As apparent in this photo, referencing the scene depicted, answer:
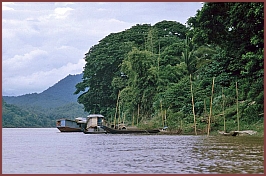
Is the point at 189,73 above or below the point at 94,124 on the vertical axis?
above

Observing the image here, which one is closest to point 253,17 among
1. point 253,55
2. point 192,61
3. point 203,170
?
point 253,55

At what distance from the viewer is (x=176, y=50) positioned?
3969 cm

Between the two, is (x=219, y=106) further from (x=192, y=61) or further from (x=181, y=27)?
(x=181, y=27)

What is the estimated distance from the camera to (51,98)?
126188 millimetres

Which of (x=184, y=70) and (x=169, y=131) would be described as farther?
(x=184, y=70)

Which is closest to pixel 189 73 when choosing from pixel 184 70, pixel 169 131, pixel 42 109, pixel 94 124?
pixel 184 70

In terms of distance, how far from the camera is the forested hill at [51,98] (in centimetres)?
11475

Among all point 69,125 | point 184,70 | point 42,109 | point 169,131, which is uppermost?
point 184,70

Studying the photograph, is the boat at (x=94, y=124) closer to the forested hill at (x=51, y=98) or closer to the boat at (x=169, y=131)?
the boat at (x=169, y=131)

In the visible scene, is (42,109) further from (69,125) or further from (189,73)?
(189,73)

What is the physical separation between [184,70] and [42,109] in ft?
228

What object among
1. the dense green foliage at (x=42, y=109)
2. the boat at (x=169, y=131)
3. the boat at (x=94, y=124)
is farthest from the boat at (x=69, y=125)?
the dense green foliage at (x=42, y=109)

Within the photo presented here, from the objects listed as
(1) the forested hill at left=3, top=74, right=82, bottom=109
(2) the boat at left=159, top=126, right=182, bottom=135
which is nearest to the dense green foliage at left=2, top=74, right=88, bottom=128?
(1) the forested hill at left=3, top=74, right=82, bottom=109

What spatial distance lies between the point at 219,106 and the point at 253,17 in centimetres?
1262
